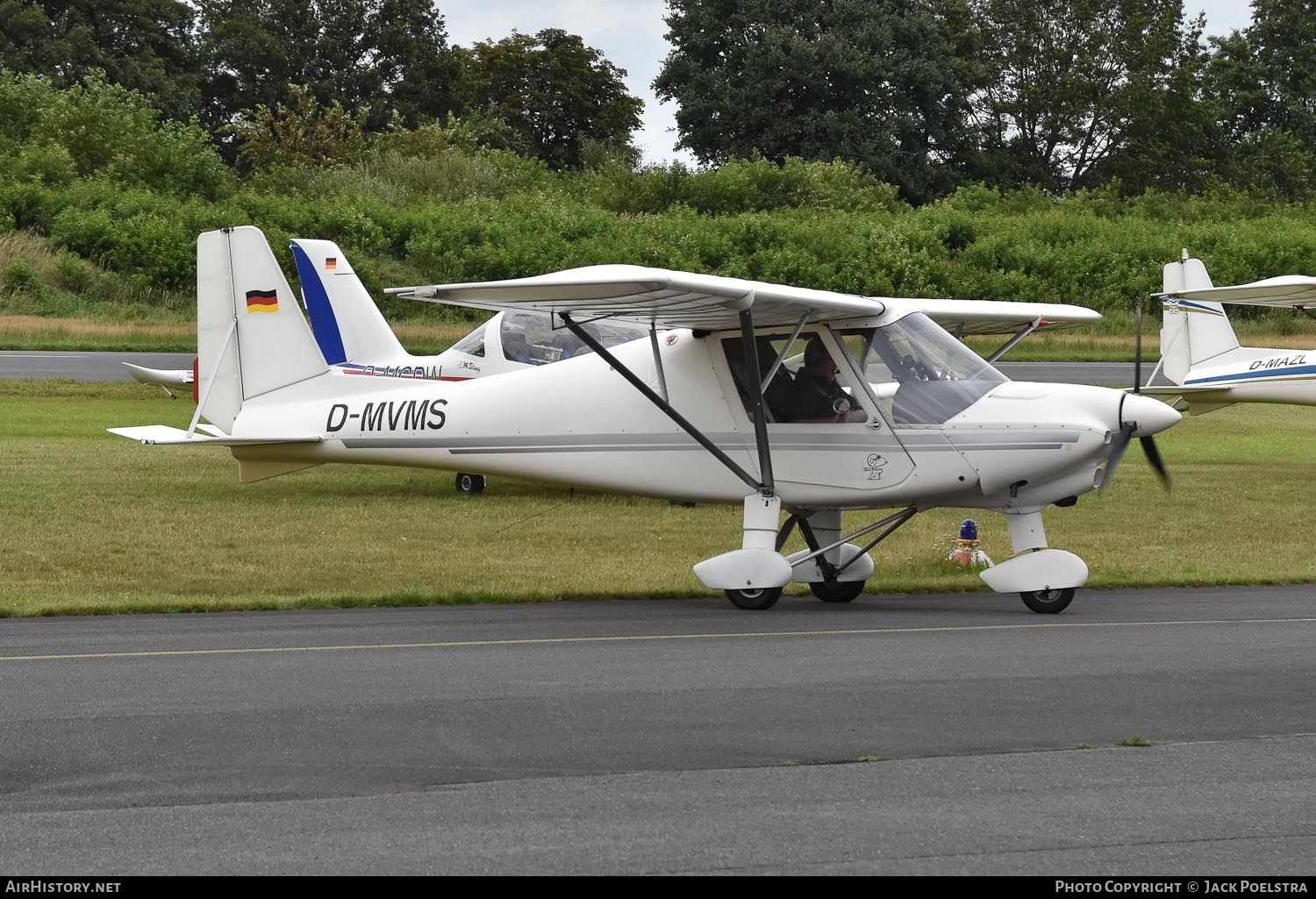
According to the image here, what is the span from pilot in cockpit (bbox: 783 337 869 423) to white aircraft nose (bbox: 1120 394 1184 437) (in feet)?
6.36

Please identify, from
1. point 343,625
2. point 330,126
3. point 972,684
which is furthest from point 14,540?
point 330,126

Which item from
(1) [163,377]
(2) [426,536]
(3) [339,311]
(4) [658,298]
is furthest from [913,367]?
(1) [163,377]

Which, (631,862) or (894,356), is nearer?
(631,862)

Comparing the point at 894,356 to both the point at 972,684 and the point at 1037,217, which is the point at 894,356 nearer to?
the point at 972,684

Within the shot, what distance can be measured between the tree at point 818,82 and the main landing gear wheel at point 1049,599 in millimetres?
47884

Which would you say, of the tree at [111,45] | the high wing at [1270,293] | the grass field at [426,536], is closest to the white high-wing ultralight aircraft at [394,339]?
the grass field at [426,536]

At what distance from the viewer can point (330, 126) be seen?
60312 millimetres

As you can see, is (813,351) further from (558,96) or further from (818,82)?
(558,96)

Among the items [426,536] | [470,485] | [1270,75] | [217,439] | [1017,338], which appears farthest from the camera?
[1270,75]

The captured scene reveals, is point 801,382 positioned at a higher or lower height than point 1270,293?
lower

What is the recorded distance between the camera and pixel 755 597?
11.7m

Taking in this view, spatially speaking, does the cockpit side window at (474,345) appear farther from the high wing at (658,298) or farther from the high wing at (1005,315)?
the high wing at (658,298)

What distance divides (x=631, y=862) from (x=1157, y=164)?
6404cm

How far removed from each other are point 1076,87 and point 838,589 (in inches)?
2218
